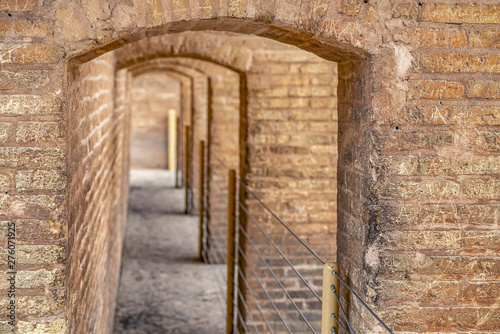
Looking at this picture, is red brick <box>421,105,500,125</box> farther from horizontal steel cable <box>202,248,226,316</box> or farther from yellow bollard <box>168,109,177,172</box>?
yellow bollard <box>168,109,177,172</box>

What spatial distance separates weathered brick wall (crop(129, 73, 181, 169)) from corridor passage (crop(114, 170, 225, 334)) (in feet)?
20.1

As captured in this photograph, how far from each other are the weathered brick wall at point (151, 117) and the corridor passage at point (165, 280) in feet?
20.1

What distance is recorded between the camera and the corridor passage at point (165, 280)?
16.3 ft

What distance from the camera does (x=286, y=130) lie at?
4305 millimetres

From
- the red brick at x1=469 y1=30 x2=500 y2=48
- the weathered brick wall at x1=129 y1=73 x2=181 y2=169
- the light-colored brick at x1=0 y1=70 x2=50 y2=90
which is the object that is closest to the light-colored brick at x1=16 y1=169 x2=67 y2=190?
the light-colored brick at x1=0 y1=70 x2=50 y2=90

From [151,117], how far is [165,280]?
10.4 meters

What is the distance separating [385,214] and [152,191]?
9.68 m

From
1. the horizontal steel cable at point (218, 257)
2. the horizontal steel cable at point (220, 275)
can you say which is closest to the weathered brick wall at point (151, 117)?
the horizontal steel cable at point (218, 257)

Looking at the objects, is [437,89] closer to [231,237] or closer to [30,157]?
[30,157]

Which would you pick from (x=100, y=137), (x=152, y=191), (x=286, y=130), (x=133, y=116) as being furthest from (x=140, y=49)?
(x=133, y=116)

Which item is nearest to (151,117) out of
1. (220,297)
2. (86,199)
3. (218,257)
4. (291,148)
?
(218,257)

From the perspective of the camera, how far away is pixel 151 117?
1598 cm

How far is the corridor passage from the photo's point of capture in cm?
497

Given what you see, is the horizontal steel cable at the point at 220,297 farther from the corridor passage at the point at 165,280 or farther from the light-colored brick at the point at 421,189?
the light-colored brick at the point at 421,189
